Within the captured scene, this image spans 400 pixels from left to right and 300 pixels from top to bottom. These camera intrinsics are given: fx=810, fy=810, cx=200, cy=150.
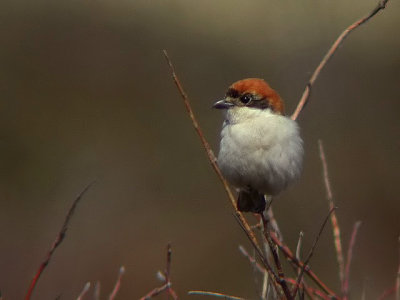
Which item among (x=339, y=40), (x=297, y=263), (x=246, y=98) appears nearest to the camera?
(x=297, y=263)

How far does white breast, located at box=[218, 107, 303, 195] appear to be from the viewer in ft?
12.5

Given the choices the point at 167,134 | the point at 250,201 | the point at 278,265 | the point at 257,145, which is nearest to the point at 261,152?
the point at 257,145

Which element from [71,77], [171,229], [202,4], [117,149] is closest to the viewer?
[171,229]

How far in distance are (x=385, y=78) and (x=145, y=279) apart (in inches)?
191

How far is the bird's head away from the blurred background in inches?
193

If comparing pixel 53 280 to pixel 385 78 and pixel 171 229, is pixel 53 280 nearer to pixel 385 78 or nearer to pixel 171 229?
pixel 171 229

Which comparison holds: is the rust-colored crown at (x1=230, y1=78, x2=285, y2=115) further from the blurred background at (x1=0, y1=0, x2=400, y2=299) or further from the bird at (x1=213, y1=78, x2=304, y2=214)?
the blurred background at (x1=0, y1=0, x2=400, y2=299)

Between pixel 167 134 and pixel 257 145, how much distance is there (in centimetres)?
759

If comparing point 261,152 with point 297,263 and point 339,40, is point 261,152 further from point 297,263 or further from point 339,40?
point 297,263

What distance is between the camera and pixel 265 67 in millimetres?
11992

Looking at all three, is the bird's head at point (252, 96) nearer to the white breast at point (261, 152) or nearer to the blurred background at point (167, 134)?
the white breast at point (261, 152)

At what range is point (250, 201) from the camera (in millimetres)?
3736

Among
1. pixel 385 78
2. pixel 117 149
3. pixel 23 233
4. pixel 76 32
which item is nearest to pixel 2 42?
pixel 76 32

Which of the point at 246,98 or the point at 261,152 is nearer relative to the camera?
the point at 261,152
